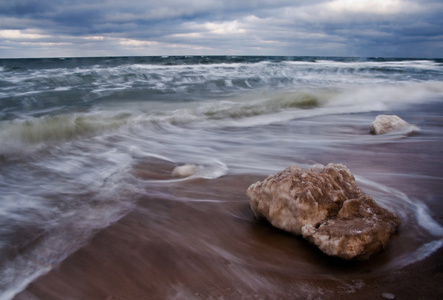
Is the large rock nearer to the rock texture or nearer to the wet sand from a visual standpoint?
the wet sand

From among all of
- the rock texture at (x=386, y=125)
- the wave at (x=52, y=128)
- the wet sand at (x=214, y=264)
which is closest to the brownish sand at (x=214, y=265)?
the wet sand at (x=214, y=264)

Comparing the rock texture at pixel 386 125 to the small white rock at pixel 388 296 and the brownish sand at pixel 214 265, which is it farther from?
the small white rock at pixel 388 296

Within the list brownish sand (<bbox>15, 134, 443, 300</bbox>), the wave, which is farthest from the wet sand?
the wave

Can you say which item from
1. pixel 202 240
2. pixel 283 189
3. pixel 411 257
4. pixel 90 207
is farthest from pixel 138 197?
pixel 411 257

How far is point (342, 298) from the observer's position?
192 centimetres

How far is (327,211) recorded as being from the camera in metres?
2.47

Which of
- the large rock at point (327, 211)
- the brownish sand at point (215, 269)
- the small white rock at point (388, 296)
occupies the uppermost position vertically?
the large rock at point (327, 211)

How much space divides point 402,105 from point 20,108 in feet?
33.2

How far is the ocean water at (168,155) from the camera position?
2639 mm

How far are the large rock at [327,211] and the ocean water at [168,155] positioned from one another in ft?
0.58

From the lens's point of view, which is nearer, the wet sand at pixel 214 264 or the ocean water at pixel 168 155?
the wet sand at pixel 214 264

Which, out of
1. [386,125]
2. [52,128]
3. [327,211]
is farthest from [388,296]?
[52,128]

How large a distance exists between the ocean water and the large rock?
0.58 ft

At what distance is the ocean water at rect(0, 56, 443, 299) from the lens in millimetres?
2639
